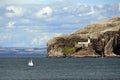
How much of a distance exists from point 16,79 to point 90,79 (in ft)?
52.5

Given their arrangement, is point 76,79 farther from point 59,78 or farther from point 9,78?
point 9,78

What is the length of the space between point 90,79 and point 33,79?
1230 centimetres

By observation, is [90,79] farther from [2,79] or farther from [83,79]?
[2,79]

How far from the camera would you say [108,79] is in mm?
106000

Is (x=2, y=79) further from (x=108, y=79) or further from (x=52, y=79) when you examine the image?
(x=108, y=79)

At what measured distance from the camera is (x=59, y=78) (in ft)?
362

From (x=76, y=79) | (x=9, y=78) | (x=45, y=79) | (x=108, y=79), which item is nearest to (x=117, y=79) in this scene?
(x=108, y=79)

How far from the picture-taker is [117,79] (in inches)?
4190

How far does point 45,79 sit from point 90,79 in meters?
9.81

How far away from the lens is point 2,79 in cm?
10638

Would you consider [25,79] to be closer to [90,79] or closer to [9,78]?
[9,78]

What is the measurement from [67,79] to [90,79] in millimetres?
4996

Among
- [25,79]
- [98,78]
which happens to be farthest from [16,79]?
[98,78]

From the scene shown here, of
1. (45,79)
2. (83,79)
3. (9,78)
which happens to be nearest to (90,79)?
(83,79)
